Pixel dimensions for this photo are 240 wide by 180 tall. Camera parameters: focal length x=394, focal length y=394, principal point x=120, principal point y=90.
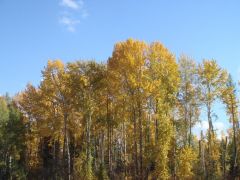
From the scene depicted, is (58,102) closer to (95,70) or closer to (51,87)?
(51,87)

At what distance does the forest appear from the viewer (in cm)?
3119

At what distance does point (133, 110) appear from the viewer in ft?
105

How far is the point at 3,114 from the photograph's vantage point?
143 feet

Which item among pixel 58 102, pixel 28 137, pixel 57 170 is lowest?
pixel 57 170

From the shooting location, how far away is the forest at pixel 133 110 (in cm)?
3119

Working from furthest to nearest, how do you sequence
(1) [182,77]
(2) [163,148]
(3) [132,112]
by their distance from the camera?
1. (1) [182,77]
2. (3) [132,112]
3. (2) [163,148]

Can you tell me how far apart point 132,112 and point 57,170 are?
17457 mm

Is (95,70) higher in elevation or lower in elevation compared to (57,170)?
higher

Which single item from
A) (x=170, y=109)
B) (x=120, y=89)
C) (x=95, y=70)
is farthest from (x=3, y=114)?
(x=170, y=109)

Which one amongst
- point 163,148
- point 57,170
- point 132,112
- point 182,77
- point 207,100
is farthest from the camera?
point 57,170

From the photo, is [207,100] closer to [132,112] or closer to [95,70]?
[132,112]

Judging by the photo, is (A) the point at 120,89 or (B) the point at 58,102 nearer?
(A) the point at 120,89

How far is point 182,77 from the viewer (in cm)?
3788

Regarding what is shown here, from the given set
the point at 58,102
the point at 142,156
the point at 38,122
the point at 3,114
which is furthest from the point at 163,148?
the point at 3,114
